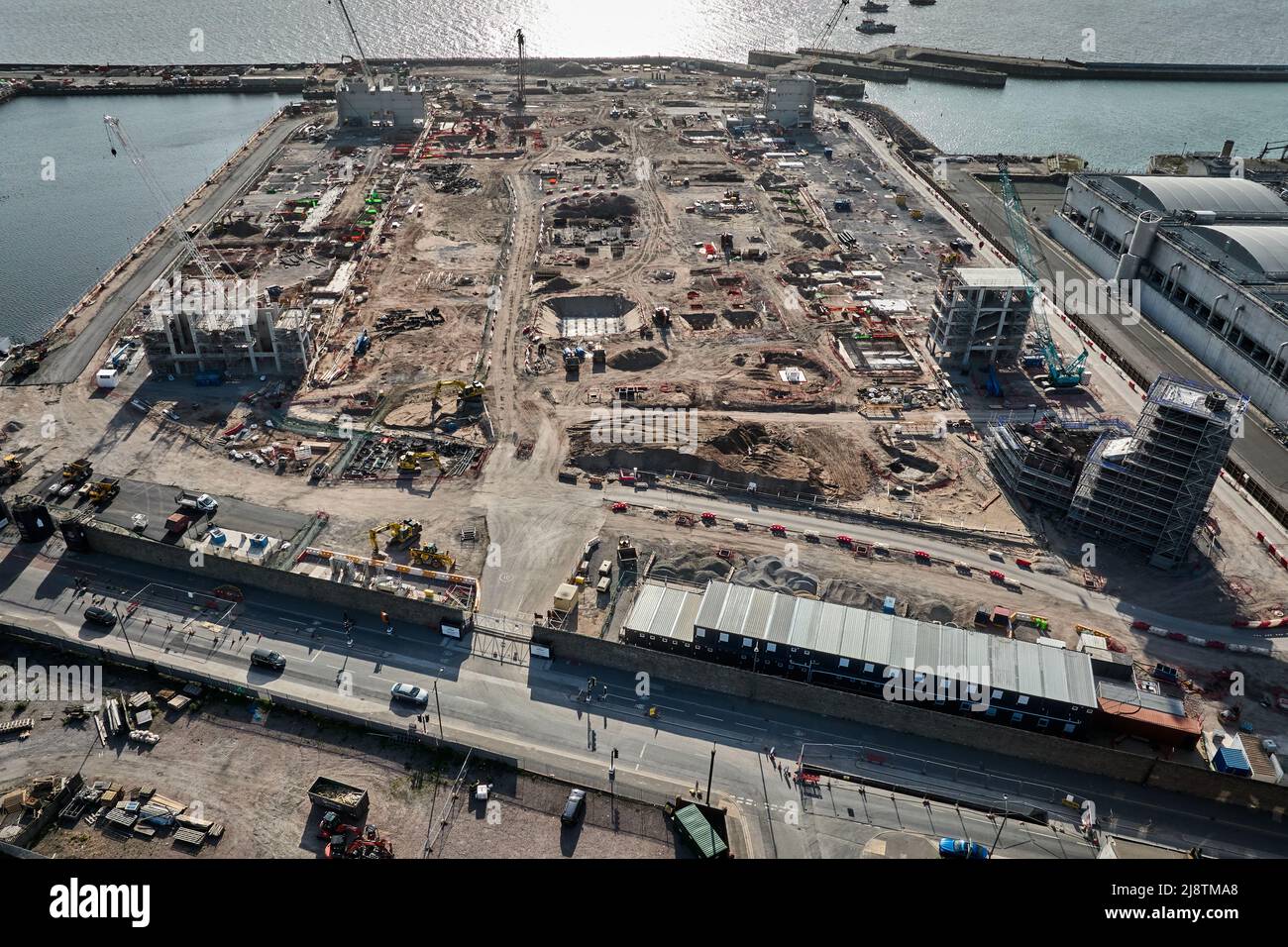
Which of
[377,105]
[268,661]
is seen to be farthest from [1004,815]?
[377,105]

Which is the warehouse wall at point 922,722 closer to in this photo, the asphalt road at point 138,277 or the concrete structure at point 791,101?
the asphalt road at point 138,277

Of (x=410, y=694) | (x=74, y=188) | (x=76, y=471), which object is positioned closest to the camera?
(x=410, y=694)

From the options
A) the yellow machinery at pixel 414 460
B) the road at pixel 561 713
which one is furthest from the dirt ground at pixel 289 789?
the yellow machinery at pixel 414 460

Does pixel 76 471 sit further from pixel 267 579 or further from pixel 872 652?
pixel 872 652

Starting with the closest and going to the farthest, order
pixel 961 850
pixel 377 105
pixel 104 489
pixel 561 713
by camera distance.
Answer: pixel 961 850, pixel 561 713, pixel 104 489, pixel 377 105

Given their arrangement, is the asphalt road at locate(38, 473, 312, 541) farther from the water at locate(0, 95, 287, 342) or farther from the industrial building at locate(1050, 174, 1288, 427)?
the industrial building at locate(1050, 174, 1288, 427)

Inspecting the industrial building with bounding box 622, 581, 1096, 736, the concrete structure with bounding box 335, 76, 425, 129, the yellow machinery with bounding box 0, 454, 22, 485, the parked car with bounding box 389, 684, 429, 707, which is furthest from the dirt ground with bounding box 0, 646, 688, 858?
the concrete structure with bounding box 335, 76, 425, 129

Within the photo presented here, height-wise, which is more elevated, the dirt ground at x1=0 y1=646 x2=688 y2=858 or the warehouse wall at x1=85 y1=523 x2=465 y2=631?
the warehouse wall at x1=85 y1=523 x2=465 y2=631
